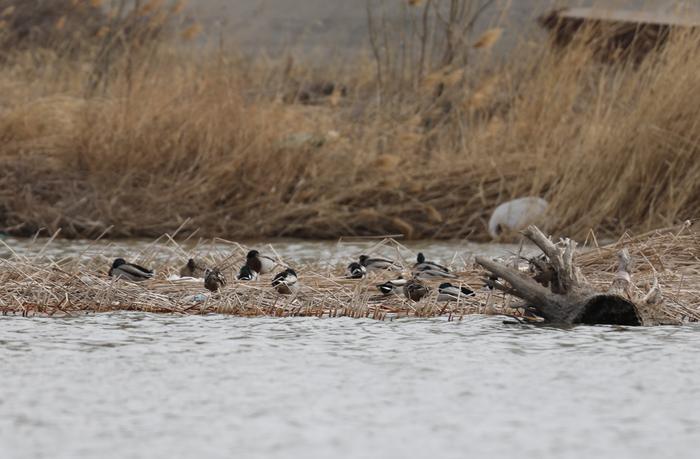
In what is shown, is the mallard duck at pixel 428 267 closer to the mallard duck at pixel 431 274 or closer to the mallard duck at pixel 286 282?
the mallard duck at pixel 431 274

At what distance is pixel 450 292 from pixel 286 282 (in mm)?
556

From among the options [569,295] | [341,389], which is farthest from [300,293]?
[341,389]

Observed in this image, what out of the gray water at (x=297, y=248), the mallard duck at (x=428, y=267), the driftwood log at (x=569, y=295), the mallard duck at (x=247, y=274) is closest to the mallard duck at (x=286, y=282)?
the mallard duck at (x=247, y=274)

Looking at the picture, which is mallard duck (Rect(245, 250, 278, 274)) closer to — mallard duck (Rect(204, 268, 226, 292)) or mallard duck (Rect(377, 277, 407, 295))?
mallard duck (Rect(204, 268, 226, 292))

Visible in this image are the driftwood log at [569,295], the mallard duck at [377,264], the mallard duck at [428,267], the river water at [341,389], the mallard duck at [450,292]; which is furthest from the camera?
the mallard duck at [377,264]

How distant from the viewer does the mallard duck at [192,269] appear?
16.5ft

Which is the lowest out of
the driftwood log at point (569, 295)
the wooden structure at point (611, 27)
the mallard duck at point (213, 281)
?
the mallard duck at point (213, 281)

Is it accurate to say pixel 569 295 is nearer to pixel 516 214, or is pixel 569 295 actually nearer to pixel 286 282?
pixel 286 282

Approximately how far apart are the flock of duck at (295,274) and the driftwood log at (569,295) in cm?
30

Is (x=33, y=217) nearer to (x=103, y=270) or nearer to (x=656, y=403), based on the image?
(x=103, y=270)

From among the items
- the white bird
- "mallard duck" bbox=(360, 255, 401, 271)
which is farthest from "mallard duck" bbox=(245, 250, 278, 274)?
the white bird

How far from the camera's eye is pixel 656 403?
2.90m

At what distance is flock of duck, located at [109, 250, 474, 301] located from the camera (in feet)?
14.9

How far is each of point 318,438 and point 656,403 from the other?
2.59 feet
